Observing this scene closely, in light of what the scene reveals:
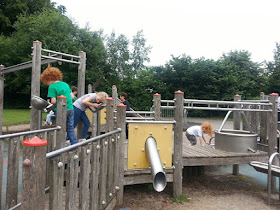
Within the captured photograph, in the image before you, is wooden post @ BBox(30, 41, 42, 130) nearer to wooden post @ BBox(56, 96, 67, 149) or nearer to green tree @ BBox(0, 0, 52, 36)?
wooden post @ BBox(56, 96, 67, 149)

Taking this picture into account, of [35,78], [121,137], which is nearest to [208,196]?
[121,137]

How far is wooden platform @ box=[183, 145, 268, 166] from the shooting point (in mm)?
4163

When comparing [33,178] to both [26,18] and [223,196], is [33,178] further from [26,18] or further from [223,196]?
[26,18]

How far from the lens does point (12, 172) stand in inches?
103

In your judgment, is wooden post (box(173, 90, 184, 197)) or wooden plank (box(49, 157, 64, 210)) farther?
wooden post (box(173, 90, 184, 197))

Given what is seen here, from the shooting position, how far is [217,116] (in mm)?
16328

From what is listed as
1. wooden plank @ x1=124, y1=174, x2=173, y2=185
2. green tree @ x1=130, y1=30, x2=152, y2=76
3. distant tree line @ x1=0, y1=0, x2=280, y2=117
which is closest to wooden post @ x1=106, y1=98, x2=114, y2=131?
wooden plank @ x1=124, y1=174, x2=173, y2=185

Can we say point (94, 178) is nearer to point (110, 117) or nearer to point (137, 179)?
point (110, 117)

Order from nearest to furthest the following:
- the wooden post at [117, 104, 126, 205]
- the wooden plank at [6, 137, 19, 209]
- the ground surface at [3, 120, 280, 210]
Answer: the wooden plank at [6, 137, 19, 209]
the wooden post at [117, 104, 126, 205]
the ground surface at [3, 120, 280, 210]

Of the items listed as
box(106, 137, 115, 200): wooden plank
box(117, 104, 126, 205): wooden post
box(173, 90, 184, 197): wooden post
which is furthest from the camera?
box(173, 90, 184, 197): wooden post

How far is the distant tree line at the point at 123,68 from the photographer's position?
21.3 m

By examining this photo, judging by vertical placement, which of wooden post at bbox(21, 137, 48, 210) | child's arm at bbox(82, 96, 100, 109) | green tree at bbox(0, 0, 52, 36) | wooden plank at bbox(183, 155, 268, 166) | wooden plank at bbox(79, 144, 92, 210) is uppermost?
green tree at bbox(0, 0, 52, 36)

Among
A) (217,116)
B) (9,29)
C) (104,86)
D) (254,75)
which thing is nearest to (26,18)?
(9,29)

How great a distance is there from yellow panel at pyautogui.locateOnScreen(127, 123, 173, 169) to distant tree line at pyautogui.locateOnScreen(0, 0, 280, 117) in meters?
17.4
